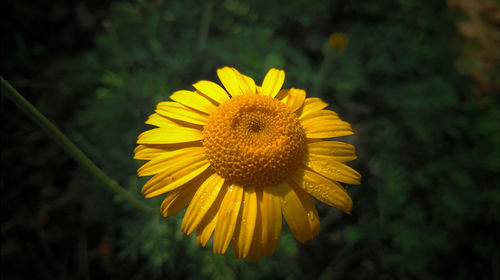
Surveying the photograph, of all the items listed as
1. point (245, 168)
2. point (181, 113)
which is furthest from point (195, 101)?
point (245, 168)

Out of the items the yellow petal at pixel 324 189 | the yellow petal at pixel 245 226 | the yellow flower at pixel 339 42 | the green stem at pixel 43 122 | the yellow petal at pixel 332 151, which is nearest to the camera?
the green stem at pixel 43 122

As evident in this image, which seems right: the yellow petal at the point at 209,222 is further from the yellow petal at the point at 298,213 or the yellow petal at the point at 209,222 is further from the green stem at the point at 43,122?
the green stem at the point at 43,122

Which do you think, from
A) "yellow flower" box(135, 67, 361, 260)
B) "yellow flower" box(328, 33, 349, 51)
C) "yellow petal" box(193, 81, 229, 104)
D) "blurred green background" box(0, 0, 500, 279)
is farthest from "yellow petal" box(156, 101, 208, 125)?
"yellow flower" box(328, 33, 349, 51)

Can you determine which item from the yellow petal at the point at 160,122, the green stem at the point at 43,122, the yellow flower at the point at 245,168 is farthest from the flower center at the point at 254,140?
the green stem at the point at 43,122

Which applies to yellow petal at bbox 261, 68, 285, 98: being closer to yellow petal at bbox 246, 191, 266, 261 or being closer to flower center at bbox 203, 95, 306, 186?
flower center at bbox 203, 95, 306, 186

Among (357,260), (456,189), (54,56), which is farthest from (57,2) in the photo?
(456,189)

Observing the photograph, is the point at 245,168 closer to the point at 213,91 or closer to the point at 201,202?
the point at 201,202
